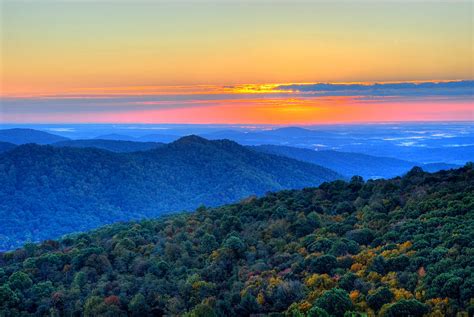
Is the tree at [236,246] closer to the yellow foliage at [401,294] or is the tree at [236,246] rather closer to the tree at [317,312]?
the yellow foliage at [401,294]

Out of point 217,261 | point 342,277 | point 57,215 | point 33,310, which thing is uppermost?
point 342,277

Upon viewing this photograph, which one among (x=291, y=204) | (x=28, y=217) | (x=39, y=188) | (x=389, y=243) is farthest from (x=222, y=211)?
(x=39, y=188)

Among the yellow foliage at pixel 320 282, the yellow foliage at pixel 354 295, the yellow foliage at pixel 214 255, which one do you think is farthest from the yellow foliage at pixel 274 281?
the yellow foliage at pixel 214 255

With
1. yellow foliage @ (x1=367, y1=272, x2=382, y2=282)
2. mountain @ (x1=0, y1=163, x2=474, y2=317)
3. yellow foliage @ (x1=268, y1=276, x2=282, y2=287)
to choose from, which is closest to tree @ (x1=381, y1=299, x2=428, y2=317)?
mountain @ (x1=0, y1=163, x2=474, y2=317)

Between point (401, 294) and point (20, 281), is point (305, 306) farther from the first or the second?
point (20, 281)

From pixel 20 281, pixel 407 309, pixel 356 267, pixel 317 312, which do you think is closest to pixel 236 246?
pixel 356 267

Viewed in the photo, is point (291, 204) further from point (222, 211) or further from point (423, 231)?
point (423, 231)
